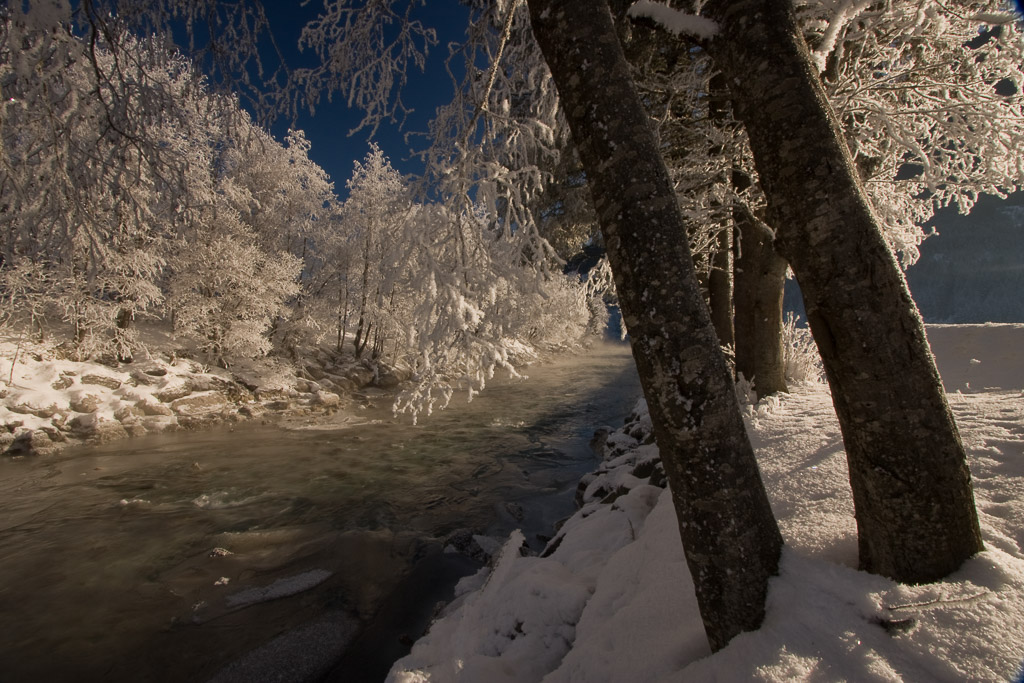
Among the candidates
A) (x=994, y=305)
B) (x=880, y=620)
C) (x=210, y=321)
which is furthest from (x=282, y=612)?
(x=994, y=305)

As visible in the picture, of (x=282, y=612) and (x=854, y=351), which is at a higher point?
(x=854, y=351)

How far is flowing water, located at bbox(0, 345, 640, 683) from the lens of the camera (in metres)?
3.87

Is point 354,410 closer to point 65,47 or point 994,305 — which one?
point 65,47

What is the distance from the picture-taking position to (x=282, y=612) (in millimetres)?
4316

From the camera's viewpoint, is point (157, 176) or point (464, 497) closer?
point (157, 176)

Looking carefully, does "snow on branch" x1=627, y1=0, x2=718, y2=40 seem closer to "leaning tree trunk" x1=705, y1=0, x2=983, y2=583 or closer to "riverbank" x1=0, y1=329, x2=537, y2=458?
"leaning tree trunk" x1=705, y1=0, x2=983, y2=583

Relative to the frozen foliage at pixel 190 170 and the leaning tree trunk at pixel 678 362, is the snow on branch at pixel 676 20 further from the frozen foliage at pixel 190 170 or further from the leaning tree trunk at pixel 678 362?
the frozen foliage at pixel 190 170

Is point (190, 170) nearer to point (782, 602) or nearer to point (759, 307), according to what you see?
point (782, 602)

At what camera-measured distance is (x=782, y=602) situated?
1.72m

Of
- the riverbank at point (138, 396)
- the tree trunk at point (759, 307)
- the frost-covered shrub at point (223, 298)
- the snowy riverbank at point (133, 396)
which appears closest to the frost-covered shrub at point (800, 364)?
the tree trunk at point (759, 307)

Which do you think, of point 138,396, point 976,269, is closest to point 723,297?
point 138,396

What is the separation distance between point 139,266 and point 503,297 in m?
13.8

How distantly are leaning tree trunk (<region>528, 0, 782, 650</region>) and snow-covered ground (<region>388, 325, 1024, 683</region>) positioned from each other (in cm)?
17

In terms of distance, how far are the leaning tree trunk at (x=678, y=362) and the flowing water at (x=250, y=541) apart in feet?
10.7
